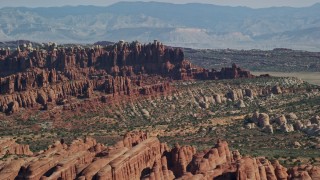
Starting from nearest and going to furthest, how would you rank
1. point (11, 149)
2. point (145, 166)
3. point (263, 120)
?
point (145, 166) → point (11, 149) → point (263, 120)

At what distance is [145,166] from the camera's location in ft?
253

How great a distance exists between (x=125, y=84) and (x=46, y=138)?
130ft

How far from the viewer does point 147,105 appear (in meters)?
156

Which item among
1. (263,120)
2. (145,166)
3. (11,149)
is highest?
(145,166)

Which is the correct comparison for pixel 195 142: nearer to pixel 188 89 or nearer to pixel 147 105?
pixel 147 105

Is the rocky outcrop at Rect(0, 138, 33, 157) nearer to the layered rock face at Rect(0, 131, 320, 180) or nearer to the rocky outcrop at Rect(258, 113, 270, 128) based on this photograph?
the layered rock face at Rect(0, 131, 320, 180)

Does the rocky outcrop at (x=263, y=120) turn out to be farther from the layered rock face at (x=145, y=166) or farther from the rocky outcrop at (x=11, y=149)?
the rocky outcrop at (x=11, y=149)

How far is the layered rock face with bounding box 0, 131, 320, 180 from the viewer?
223ft

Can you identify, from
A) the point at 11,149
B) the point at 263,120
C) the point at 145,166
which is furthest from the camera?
the point at 263,120

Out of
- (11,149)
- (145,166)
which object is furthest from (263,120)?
(145,166)

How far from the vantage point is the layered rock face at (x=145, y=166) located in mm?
67938

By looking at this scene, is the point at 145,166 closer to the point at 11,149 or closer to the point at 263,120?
the point at 11,149

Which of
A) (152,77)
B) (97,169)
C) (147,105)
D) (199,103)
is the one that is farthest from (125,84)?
(97,169)

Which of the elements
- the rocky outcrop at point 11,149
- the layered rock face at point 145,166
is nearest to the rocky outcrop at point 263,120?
the layered rock face at point 145,166
